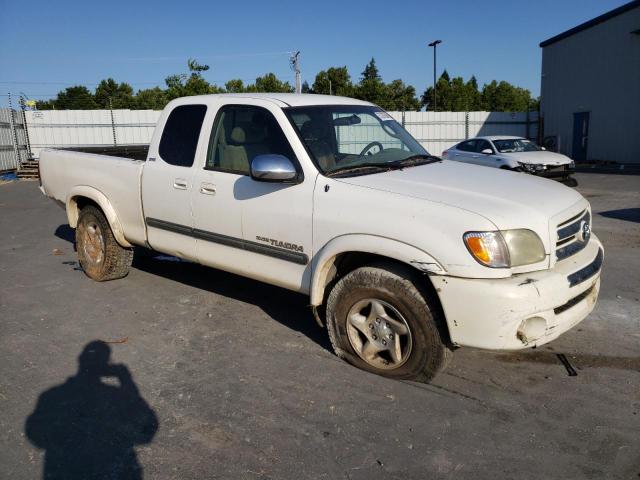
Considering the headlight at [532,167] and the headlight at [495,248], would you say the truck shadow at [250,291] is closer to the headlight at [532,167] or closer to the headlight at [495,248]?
the headlight at [495,248]

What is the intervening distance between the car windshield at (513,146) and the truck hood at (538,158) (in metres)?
0.38

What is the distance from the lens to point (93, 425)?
3176 millimetres

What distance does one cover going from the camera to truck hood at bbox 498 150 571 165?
44.9 feet

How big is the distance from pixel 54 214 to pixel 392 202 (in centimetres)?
1018

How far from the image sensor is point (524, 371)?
12.6 feet

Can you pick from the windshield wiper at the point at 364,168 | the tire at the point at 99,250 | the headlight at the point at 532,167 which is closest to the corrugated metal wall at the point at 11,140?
the tire at the point at 99,250

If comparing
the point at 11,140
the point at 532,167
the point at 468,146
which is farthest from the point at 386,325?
the point at 11,140

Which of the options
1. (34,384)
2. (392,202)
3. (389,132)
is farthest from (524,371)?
(34,384)

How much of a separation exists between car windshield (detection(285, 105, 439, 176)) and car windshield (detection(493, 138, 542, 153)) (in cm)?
1075

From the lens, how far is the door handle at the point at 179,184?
4.70 m

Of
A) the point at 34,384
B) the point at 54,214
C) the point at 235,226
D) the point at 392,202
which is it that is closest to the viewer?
the point at 392,202

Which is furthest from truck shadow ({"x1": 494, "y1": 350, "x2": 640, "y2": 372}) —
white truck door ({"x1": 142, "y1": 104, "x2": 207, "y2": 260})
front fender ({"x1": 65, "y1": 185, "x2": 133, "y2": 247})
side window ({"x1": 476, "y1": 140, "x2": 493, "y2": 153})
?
side window ({"x1": 476, "y1": 140, "x2": 493, "y2": 153})

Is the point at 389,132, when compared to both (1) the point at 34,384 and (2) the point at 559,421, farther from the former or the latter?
(1) the point at 34,384

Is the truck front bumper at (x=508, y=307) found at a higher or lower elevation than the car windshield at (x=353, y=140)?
lower
